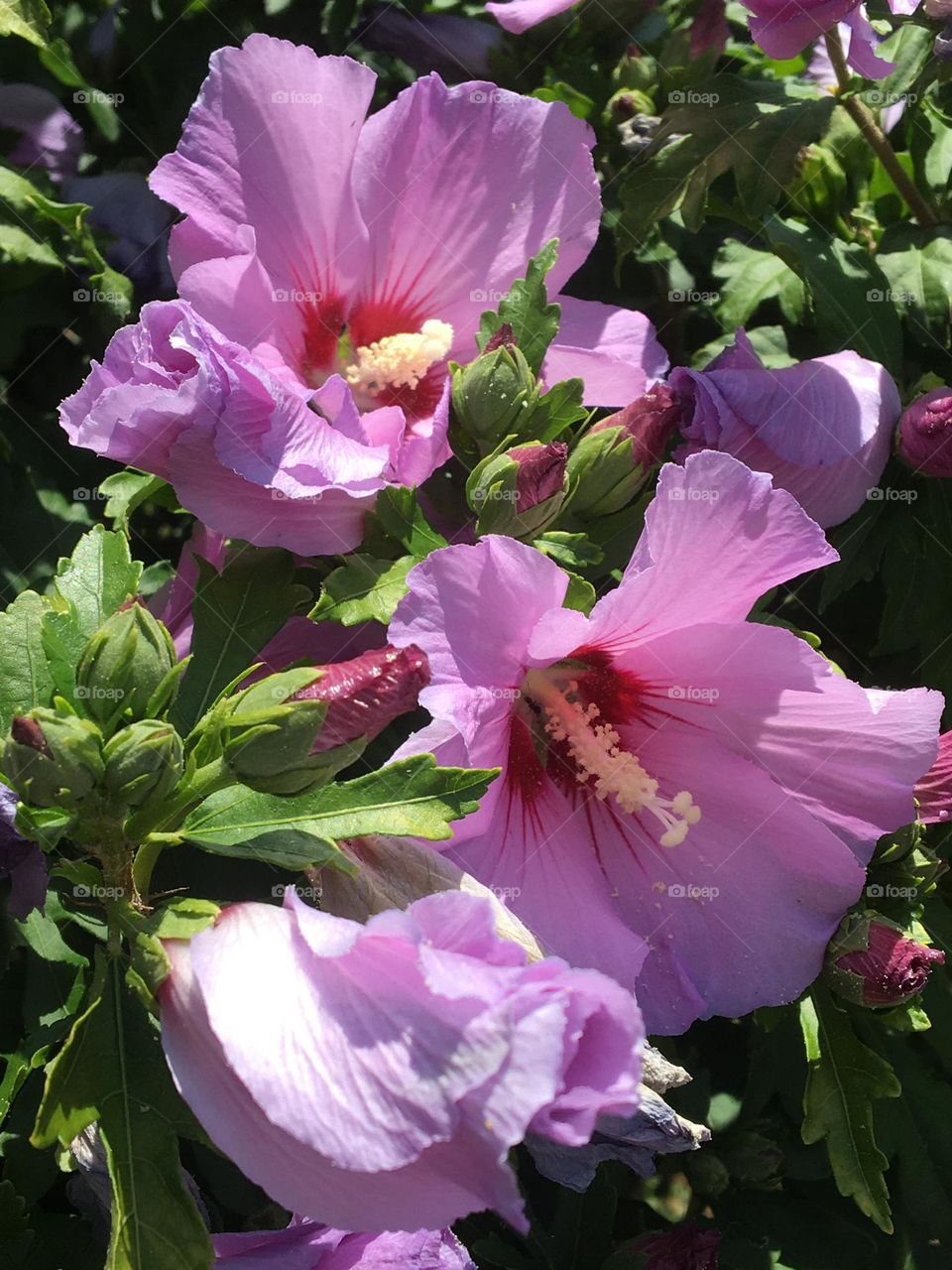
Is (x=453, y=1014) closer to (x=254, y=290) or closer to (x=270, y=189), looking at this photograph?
(x=254, y=290)

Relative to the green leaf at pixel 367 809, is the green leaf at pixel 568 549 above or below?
above

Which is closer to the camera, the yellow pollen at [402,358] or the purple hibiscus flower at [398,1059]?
the purple hibiscus flower at [398,1059]

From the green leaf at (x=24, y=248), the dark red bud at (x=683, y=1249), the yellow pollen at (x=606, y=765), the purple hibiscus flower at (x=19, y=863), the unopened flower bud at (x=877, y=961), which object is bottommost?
the dark red bud at (x=683, y=1249)

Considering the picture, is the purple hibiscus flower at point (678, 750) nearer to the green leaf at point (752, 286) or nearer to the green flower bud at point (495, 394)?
the green flower bud at point (495, 394)

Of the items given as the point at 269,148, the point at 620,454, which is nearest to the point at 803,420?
the point at 620,454

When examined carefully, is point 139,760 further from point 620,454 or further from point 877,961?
point 877,961

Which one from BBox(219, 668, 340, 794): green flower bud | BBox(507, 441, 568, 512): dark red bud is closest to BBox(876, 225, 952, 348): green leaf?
BBox(507, 441, 568, 512): dark red bud

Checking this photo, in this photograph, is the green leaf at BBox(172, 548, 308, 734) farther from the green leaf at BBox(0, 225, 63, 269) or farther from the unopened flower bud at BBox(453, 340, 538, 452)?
the green leaf at BBox(0, 225, 63, 269)

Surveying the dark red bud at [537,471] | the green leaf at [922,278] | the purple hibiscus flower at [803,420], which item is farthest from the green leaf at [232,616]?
the green leaf at [922,278]
